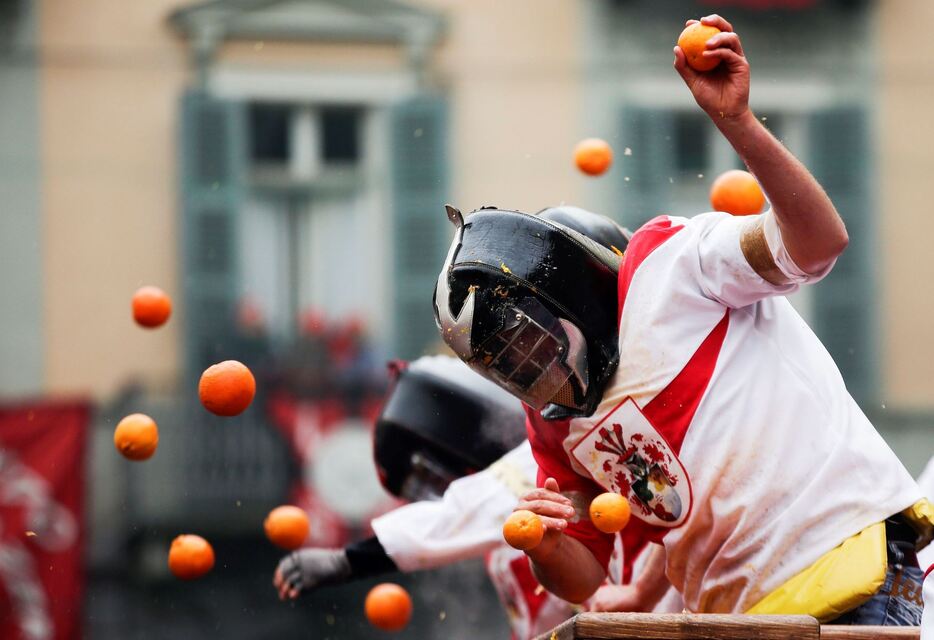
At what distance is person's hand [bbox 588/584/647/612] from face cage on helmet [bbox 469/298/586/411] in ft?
3.42

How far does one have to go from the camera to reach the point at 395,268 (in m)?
13.5

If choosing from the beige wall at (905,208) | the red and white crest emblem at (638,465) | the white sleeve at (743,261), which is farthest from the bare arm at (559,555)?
the beige wall at (905,208)

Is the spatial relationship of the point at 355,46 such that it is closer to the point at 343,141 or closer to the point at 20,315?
the point at 343,141

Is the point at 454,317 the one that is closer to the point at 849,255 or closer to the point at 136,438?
the point at 136,438

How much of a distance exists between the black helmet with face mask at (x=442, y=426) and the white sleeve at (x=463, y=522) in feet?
0.43

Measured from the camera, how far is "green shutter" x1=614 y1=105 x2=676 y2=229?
13.4 meters

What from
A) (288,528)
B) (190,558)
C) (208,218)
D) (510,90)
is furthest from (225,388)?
(510,90)

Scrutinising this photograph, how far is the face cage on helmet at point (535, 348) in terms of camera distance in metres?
4.00

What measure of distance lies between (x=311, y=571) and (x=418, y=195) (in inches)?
337

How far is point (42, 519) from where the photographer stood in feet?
37.9

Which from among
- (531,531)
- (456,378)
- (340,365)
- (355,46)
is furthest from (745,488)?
(355,46)

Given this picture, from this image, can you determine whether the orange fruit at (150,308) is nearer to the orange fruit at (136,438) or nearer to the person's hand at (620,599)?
the orange fruit at (136,438)

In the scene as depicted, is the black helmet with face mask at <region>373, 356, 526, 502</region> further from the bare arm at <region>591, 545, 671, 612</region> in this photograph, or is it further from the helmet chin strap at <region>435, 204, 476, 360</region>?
the helmet chin strap at <region>435, 204, 476, 360</region>

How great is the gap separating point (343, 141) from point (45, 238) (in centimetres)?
256
